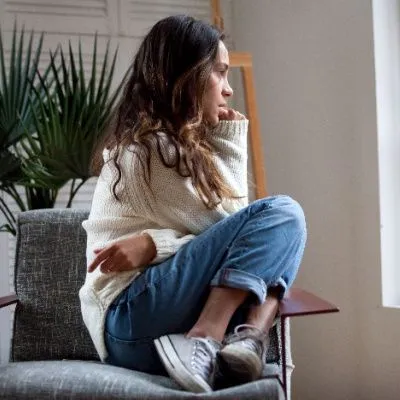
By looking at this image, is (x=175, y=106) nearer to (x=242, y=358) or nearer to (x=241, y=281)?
(x=241, y=281)

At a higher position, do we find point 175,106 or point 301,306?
point 175,106

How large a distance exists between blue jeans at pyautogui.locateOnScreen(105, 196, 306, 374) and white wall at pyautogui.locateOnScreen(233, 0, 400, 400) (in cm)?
101

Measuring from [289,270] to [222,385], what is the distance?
0.34 meters

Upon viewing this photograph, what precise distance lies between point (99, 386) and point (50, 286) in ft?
2.16

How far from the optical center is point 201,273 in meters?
1.77

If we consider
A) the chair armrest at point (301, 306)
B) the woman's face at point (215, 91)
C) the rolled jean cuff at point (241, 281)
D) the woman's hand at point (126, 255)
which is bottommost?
the chair armrest at point (301, 306)

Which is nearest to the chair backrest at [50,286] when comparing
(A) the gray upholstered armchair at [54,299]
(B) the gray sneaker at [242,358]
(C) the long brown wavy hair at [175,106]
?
(A) the gray upholstered armchair at [54,299]

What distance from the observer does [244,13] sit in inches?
128

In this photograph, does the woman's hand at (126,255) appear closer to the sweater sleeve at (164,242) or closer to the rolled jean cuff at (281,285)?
the sweater sleeve at (164,242)

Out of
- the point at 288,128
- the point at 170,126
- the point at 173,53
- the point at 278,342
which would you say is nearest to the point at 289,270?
the point at 278,342

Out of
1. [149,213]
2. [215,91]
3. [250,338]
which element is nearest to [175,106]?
[215,91]

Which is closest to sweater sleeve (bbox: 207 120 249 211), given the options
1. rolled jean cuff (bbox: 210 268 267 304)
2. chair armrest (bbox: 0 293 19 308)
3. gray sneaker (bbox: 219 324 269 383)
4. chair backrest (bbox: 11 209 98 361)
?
rolled jean cuff (bbox: 210 268 267 304)

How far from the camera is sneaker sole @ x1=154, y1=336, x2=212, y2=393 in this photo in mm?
1548

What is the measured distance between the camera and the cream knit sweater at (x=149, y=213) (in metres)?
1.85
